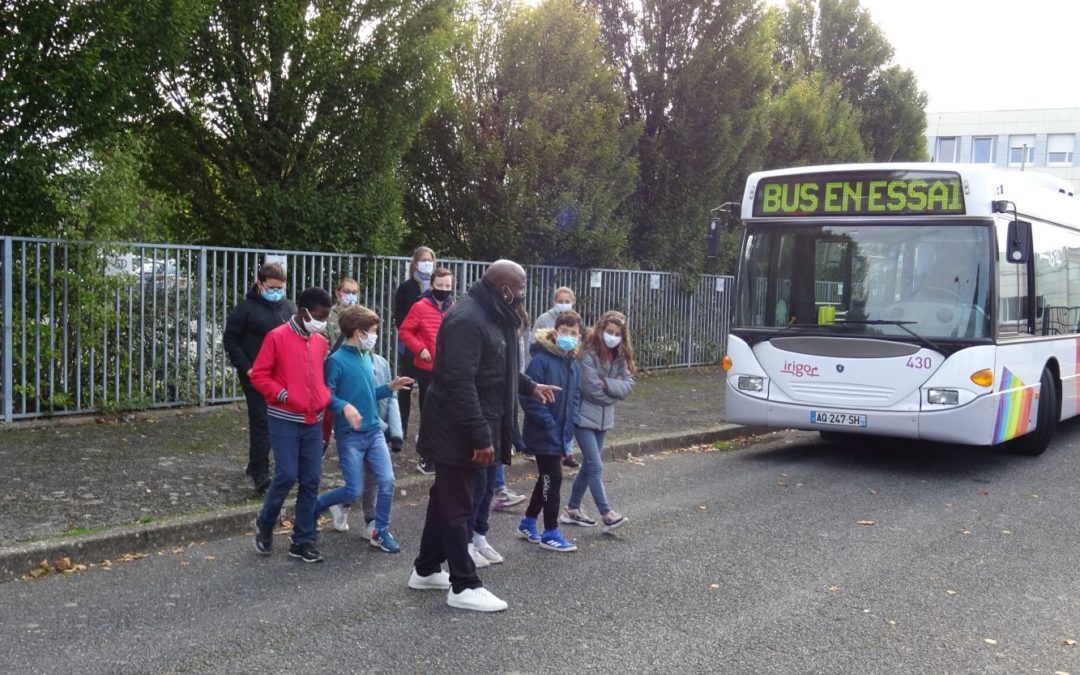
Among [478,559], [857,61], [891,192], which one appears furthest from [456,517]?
[857,61]

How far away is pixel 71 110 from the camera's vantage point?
34.7ft

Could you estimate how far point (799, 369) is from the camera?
10602 mm

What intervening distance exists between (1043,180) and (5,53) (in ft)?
37.7

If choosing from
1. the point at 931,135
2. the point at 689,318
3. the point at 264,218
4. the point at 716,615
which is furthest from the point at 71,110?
the point at 931,135

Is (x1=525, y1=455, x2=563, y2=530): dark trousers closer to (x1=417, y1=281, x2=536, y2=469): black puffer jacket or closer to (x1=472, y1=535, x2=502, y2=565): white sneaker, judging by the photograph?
(x1=472, y1=535, x2=502, y2=565): white sneaker

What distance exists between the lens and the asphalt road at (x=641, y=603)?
4.81 metres

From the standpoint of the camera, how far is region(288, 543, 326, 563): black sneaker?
6430 mm

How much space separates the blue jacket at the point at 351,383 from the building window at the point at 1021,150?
2612 inches

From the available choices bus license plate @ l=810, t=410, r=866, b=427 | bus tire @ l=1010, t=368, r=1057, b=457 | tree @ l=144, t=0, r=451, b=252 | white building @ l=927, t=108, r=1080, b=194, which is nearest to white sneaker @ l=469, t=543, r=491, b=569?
bus license plate @ l=810, t=410, r=866, b=427

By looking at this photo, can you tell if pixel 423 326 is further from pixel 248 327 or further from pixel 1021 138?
pixel 1021 138

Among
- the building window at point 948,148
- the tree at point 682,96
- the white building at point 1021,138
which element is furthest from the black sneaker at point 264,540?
the building window at point 948,148

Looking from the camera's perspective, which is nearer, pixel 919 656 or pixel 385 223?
pixel 919 656

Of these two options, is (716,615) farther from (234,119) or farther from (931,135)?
(931,135)

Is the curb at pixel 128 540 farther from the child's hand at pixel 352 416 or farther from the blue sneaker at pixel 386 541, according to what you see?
the child's hand at pixel 352 416
